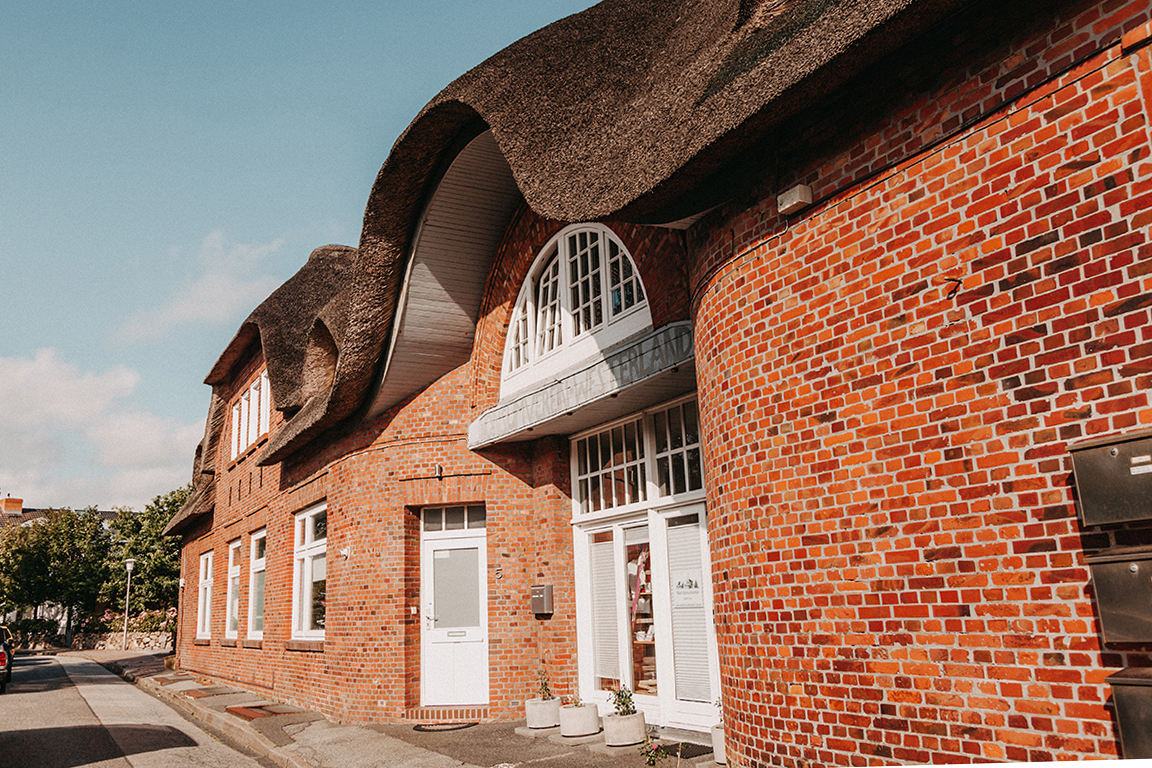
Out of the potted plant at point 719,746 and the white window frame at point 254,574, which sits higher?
the white window frame at point 254,574

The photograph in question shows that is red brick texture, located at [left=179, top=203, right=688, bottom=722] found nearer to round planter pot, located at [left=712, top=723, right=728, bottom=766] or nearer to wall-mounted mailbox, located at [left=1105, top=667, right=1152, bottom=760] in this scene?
round planter pot, located at [left=712, top=723, right=728, bottom=766]

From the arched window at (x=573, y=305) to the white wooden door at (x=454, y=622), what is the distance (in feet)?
6.97

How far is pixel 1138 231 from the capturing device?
3.35 m

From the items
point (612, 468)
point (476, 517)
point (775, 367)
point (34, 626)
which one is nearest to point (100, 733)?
point (476, 517)

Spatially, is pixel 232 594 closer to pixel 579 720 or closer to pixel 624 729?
pixel 579 720

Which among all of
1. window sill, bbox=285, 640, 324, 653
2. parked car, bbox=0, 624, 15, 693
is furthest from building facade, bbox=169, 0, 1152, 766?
parked car, bbox=0, 624, 15, 693

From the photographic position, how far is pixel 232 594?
17703mm

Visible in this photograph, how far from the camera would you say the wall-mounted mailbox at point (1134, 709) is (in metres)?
3.12

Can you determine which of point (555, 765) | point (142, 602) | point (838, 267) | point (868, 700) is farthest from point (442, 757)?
point (142, 602)

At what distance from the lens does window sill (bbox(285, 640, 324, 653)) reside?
11.4m

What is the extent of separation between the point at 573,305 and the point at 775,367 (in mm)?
4301

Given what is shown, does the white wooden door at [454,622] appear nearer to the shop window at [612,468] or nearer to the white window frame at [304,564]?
the shop window at [612,468]

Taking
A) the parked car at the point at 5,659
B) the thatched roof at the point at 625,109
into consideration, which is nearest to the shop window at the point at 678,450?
the thatched roof at the point at 625,109

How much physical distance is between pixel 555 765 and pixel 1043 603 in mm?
4512
